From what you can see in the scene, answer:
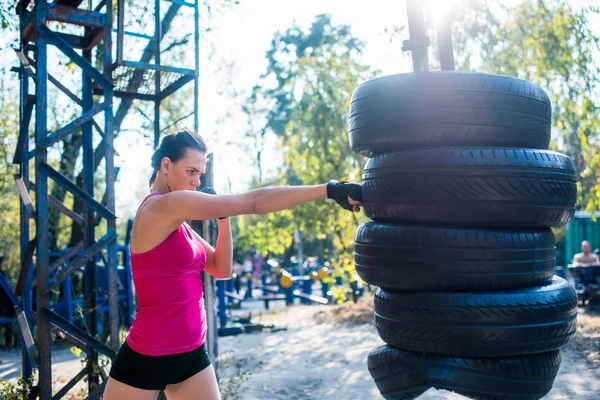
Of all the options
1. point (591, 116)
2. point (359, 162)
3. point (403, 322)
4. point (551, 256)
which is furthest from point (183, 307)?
point (359, 162)

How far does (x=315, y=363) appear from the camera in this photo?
24.7ft

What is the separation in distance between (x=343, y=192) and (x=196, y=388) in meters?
1.17

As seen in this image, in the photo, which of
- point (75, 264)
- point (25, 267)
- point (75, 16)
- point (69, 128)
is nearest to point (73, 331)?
point (75, 264)

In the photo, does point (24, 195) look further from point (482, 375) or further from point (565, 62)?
point (565, 62)

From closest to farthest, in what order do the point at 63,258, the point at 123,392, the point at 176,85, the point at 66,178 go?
the point at 123,392, the point at 66,178, the point at 63,258, the point at 176,85

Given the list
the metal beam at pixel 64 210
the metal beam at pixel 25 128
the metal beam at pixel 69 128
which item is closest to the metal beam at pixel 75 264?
the metal beam at pixel 64 210

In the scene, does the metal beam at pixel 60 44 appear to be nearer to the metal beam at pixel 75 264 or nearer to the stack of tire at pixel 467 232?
the metal beam at pixel 75 264

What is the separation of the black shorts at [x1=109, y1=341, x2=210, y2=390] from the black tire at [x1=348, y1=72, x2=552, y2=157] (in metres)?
1.51

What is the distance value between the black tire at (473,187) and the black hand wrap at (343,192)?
0.41 ft

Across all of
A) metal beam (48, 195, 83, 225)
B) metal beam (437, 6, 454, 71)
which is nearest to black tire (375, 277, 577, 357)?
metal beam (437, 6, 454, 71)

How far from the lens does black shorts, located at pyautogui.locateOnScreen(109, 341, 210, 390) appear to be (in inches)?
102

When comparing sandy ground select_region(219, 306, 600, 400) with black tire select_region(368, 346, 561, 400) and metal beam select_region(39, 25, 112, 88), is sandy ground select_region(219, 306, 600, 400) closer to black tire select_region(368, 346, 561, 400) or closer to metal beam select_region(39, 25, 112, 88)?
black tire select_region(368, 346, 561, 400)

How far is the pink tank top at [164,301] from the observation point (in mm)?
2607

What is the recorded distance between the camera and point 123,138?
12258mm
